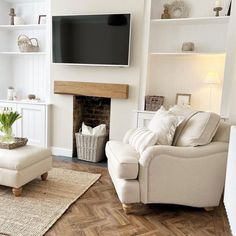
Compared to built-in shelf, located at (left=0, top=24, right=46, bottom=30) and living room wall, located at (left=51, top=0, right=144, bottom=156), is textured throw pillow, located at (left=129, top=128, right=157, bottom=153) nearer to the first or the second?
living room wall, located at (left=51, top=0, right=144, bottom=156)

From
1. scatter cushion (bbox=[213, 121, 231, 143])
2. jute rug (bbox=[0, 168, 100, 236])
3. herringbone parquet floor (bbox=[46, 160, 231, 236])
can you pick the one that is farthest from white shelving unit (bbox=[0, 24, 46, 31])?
scatter cushion (bbox=[213, 121, 231, 143])

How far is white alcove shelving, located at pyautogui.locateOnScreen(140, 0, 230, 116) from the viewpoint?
11.1 ft

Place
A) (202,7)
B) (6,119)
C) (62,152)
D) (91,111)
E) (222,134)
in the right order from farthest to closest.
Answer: (91,111) → (62,152) → (202,7) → (6,119) → (222,134)

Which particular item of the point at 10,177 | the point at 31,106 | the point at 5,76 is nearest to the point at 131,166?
the point at 10,177

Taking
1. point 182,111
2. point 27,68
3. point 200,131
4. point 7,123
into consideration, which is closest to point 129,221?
point 200,131

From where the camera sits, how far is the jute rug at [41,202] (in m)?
2.04

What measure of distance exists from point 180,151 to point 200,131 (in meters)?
0.30

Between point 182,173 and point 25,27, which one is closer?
point 182,173

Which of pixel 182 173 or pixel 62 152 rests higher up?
pixel 182 173

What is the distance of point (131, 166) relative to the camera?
225cm

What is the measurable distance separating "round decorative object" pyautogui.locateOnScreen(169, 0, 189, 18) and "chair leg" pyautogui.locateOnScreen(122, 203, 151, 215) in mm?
2482

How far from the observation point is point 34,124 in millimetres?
4070

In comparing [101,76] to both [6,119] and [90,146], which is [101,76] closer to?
[90,146]

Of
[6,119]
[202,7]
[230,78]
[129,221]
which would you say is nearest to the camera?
[129,221]
